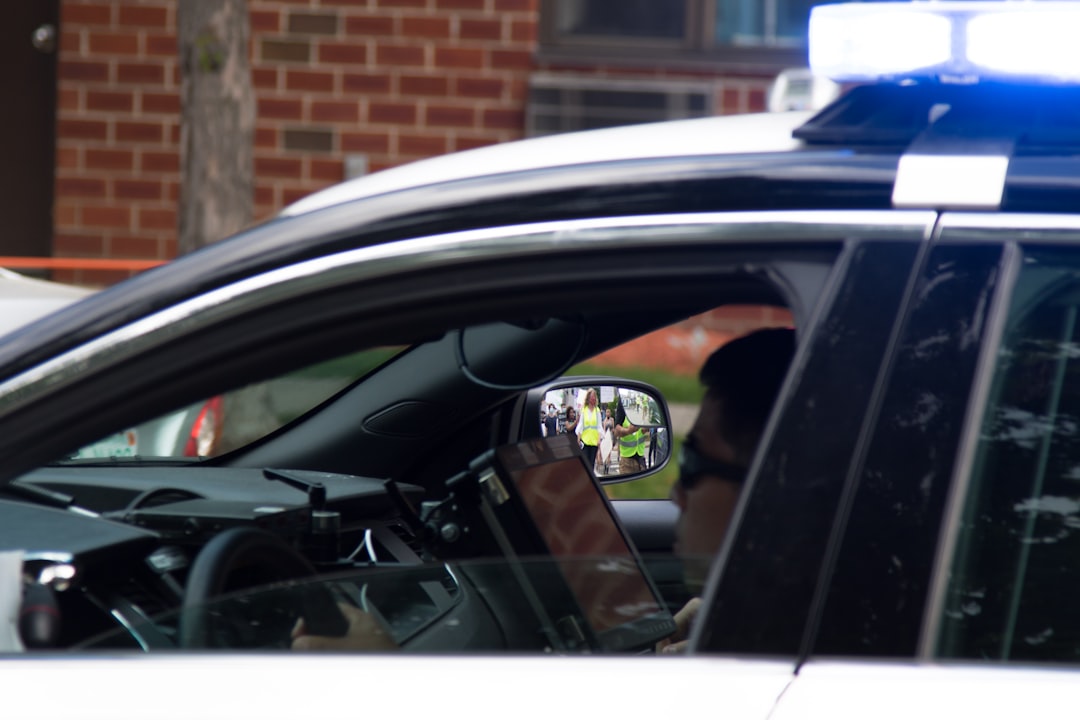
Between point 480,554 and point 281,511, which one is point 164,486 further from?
point 480,554

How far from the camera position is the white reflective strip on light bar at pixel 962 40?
A: 49.8 inches

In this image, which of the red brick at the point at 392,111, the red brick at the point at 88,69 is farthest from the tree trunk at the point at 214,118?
the red brick at the point at 88,69

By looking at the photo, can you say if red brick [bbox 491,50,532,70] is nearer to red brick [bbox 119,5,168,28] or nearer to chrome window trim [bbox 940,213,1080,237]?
red brick [bbox 119,5,168,28]

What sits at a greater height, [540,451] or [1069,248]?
[1069,248]

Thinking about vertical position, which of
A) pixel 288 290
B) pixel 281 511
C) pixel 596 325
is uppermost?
pixel 288 290

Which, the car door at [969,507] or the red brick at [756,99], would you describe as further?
the red brick at [756,99]

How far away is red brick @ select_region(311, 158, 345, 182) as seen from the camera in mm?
7547

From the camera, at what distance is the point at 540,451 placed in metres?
1.92

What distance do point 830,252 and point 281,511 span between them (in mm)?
975

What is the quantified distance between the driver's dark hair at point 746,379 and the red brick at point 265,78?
606 centimetres

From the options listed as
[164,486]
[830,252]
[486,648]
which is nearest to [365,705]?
[486,648]

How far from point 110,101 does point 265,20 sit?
3.15 feet

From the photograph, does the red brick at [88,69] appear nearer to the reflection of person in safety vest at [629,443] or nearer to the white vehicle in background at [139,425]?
the white vehicle in background at [139,425]

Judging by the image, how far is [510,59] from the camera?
294 inches
